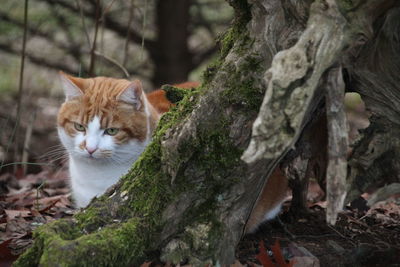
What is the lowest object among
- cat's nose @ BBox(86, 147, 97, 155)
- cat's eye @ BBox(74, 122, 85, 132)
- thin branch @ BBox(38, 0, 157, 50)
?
cat's nose @ BBox(86, 147, 97, 155)

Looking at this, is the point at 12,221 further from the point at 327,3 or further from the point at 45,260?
the point at 327,3

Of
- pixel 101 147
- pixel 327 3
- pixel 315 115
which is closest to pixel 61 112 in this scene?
pixel 101 147

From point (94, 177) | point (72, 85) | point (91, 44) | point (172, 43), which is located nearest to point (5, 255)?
point (94, 177)

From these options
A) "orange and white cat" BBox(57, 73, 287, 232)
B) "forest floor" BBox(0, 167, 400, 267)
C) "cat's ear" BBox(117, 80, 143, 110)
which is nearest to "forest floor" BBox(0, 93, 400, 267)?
"forest floor" BBox(0, 167, 400, 267)

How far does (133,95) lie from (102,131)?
35 centimetres

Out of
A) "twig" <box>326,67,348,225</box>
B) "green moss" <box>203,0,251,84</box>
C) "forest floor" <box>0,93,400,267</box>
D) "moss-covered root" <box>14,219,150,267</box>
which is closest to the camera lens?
"twig" <box>326,67,348,225</box>

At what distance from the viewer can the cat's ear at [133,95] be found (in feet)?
13.1

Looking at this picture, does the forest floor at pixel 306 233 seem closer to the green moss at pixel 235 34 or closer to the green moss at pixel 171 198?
the green moss at pixel 171 198

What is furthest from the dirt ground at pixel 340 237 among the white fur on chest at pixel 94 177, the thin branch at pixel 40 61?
the thin branch at pixel 40 61

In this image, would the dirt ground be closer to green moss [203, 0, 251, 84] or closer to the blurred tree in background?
green moss [203, 0, 251, 84]

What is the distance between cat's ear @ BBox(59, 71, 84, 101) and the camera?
4117 mm

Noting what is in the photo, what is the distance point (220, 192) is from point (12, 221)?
159 cm

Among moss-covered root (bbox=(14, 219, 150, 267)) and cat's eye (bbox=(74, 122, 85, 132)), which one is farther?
cat's eye (bbox=(74, 122, 85, 132))

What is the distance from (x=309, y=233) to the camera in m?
3.56
